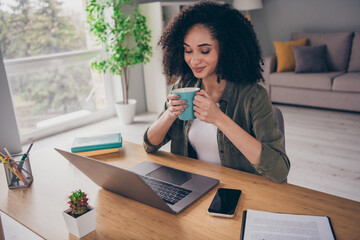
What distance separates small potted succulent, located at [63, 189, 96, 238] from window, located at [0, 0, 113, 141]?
2962mm

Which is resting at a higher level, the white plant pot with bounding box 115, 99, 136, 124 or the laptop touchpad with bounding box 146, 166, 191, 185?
the laptop touchpad with bounding box 146, 166, 191, 185

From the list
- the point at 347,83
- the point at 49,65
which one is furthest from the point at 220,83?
the point at 347,83

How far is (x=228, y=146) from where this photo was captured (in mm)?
1283

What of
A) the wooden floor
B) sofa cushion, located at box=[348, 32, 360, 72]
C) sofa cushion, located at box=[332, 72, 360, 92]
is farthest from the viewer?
sofa cushion, located at box=[348, 32, 360, 72]

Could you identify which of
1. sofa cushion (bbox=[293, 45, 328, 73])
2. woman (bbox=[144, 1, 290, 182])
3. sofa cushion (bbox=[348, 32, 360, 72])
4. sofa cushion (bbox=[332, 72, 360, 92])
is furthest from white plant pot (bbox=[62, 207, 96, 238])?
sofa cushion (bbox=[348, 32, 360, 72])

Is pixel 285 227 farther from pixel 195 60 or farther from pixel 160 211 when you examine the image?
pixel 195 60

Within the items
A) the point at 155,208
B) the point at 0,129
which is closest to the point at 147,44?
the point at 0,129

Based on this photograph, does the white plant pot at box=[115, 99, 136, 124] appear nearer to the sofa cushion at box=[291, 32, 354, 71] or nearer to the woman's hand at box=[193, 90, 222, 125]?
the sofa cushion at box=[291, 32, 354, 71]

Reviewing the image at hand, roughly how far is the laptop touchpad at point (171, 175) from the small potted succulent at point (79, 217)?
0.31 metres

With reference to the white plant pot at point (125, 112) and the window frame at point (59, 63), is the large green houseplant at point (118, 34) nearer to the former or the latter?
the white plant pot at point (125, 112)

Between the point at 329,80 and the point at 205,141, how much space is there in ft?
10.2

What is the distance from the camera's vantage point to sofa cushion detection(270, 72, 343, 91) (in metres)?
3.98

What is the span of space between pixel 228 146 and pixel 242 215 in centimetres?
43

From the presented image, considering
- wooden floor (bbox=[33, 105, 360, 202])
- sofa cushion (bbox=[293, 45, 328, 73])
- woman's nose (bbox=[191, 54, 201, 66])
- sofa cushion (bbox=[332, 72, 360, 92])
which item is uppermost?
woman's nose (bbox=[191, 54, 201, 66])
